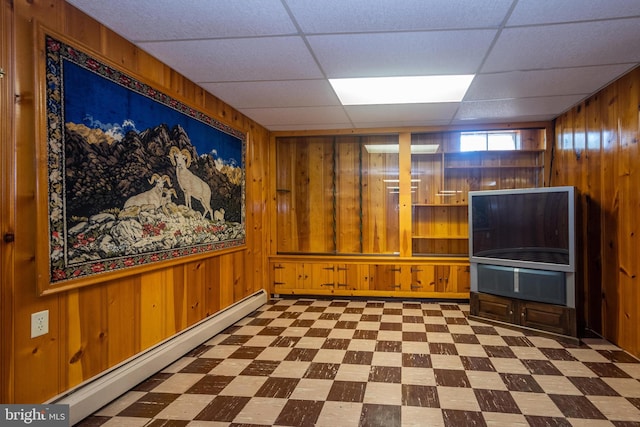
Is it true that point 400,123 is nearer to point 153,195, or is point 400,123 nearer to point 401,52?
point 401,52

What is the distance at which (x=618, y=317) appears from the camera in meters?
3.21

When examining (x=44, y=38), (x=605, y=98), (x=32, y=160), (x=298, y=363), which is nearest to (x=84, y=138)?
(x=32, y=160)

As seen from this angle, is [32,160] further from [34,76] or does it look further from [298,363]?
[298,363]

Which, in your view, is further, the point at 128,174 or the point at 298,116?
the point at 298,116

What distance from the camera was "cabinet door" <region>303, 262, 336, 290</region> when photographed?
5078 millimetres

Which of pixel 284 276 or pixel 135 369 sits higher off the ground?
pixel 284 276

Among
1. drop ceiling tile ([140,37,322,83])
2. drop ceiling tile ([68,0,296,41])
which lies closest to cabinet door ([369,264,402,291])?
drop ceiling tile ([140,37,322,83])

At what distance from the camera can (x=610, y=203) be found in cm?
333

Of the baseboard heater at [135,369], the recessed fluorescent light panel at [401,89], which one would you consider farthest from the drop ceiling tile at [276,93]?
the baseboard heater at [135,369]

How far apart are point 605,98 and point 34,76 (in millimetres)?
4395

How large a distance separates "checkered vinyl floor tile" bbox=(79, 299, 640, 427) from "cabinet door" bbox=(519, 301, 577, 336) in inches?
5.2

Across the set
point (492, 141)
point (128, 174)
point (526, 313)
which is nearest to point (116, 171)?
point (128, 174)

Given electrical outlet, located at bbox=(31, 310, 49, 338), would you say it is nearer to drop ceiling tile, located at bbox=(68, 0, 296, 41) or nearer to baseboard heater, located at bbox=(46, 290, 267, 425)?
baseboard heater, located at bbox=(46, 290, 267, 425)

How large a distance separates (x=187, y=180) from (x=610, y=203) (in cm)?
384
